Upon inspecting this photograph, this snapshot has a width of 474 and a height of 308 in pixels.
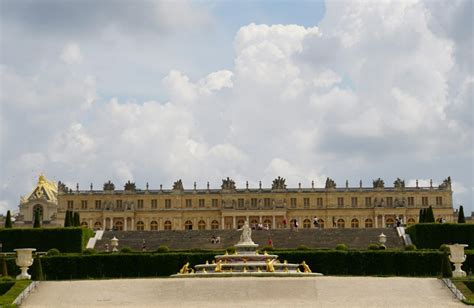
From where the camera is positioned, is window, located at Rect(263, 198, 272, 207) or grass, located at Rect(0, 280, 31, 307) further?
window, located at Rect(263, 198, 272, 207)

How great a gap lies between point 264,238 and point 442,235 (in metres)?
13.3

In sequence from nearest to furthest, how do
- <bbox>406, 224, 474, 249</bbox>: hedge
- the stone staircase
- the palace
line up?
<bbox>406, 224, 474, 249</bbox>: hedge → the stone staircase → the palace

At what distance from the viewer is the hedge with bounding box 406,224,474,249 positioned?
59.0m

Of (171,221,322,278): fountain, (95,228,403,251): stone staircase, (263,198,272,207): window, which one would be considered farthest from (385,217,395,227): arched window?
(171,221,322,278): fountain

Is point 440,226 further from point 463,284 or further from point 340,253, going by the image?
point 463,284

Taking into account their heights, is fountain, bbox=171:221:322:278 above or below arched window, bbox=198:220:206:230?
below

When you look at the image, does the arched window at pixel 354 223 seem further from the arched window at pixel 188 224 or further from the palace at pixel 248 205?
the arched window at pixel 188 224

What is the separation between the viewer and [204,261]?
1907 inches

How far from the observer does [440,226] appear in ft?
196

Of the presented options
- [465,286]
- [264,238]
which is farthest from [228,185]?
[465,286]

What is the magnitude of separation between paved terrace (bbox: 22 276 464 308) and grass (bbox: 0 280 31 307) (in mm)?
561

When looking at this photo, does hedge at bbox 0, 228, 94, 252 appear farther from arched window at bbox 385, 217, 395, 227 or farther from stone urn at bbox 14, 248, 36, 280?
arched window at bbox 385, 217, 395, 227

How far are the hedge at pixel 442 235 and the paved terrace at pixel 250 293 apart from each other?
69.0 ft

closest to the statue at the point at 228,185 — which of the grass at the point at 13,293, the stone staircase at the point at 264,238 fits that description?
the stone staircase at the point at 264,238
